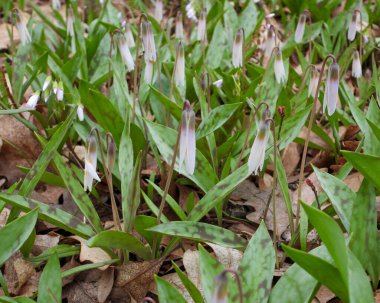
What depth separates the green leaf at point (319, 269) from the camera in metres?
1.62

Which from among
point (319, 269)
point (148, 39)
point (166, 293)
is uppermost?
point (148, 39)

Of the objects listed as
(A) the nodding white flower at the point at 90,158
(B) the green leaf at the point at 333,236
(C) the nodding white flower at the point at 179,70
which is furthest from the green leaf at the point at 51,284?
(C) the nodding white flower at the point at 179,70

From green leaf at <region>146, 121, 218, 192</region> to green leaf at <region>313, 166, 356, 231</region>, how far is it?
20.7 inches

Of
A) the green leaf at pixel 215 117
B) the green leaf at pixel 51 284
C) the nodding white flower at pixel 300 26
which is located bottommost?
the green leaf at pixel 51 284

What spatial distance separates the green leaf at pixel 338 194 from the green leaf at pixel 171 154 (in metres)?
0.53

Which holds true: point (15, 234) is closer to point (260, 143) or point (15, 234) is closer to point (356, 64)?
point (260, 143)

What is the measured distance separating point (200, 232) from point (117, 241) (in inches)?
12.1

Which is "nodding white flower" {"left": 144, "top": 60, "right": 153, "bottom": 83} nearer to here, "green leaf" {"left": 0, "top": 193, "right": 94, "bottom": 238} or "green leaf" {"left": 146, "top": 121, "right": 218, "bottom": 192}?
"green leaf" {"left": 146, "top": 121, "right": 218, "bottom": 192}

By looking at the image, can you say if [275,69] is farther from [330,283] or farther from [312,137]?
[330,283]

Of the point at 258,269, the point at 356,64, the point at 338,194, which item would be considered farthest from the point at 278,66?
the point at 258,269

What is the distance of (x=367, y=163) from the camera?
1970 millimetres

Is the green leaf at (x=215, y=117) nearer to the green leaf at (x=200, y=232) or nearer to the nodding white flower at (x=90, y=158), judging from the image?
the green leaf at (x=200, y=232)

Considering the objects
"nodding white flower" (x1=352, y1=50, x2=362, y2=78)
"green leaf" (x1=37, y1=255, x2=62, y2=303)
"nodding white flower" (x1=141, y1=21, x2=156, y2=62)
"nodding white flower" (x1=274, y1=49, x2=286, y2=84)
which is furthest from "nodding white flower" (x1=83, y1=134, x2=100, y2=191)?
"nodding white flower" (x1=352, y1=50, x2=362, y2=78)

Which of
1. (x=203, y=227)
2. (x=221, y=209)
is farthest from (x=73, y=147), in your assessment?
(x=203, y=227)
